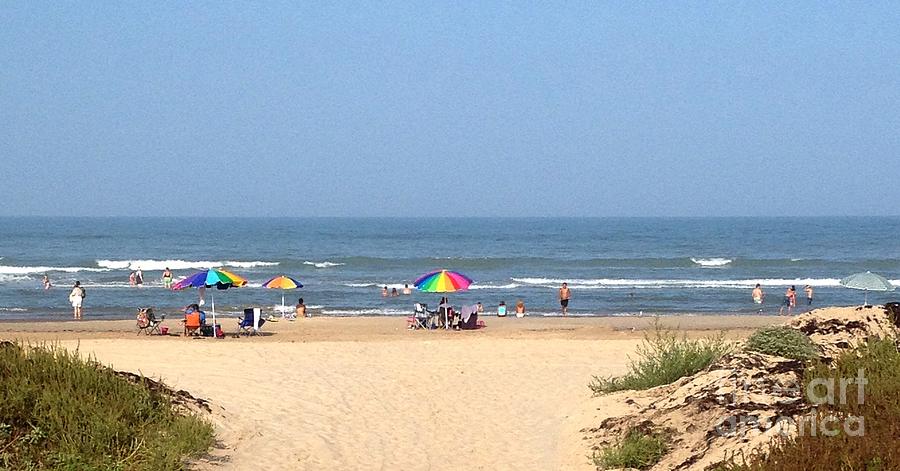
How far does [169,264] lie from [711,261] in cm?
3232

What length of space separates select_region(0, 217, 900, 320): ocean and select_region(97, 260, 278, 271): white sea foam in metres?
0.08

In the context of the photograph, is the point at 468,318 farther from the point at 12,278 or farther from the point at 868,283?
the point at 12,278

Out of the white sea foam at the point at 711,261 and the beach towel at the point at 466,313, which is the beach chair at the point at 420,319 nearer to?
the beach towel at the point at 466,313

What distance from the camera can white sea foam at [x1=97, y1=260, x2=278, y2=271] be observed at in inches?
2012

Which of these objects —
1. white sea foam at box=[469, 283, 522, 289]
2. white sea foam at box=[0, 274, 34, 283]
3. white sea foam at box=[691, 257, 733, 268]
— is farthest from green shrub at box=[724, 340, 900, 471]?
white sea foam at box=[691, 257, 733, 268]

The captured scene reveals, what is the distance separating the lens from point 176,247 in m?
71.8

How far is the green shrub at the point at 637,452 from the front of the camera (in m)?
7.85

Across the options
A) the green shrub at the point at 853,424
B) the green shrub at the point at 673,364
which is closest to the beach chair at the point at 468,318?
the green shrub at the point at 673,364

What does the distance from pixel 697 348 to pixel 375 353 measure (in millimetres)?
7253

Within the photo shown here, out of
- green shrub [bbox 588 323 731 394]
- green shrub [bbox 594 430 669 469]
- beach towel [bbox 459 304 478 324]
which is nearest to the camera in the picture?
green shrub [bbox 594 430 669 469]

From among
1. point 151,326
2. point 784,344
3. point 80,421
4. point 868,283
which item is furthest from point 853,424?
point 151,326

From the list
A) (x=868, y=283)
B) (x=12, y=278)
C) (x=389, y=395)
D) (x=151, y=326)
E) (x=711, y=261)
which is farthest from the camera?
(x=711, y=261)

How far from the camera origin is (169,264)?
176ft

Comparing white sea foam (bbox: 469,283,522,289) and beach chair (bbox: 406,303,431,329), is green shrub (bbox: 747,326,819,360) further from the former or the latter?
white sea foam (bbox: 469,283,522,289)
